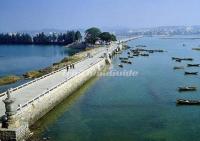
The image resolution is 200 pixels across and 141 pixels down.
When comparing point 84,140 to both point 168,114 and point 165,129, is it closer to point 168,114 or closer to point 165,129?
point 165,129

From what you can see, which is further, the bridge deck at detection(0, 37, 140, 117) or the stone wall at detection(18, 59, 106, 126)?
the bridge deck at detection(0, 37, 140, 117)

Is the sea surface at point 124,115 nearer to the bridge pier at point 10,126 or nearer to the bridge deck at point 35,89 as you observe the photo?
the bridge deck at point 35,89

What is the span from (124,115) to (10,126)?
1147 cm

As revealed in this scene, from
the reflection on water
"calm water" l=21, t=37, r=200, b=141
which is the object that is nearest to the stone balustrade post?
the reflection on water

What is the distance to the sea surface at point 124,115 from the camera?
91.8 ft

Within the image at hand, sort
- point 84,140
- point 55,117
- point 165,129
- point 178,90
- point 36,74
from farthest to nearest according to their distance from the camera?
1. point 36,74
2. point 178,90
3. point 55,117
4. point 165,129
5. point 84,140

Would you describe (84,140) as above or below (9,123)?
below

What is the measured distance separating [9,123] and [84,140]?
5.48 metres

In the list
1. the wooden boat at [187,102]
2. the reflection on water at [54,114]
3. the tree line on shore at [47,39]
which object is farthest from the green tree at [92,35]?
the wooden boat at [187,102]

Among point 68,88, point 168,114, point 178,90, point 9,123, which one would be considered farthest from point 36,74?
point 9,123

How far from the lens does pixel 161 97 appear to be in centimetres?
4075

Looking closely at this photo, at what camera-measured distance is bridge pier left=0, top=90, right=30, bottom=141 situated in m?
24.7

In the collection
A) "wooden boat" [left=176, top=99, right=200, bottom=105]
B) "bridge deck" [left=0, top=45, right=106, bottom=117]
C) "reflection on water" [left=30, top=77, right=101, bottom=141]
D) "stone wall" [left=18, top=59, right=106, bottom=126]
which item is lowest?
"reflection on water" [left=30, top=77, right=101, bottom=141]

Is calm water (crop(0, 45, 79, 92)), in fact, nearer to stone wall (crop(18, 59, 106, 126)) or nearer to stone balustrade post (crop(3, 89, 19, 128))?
stone wall (crop(18, 59, 106, 126))
